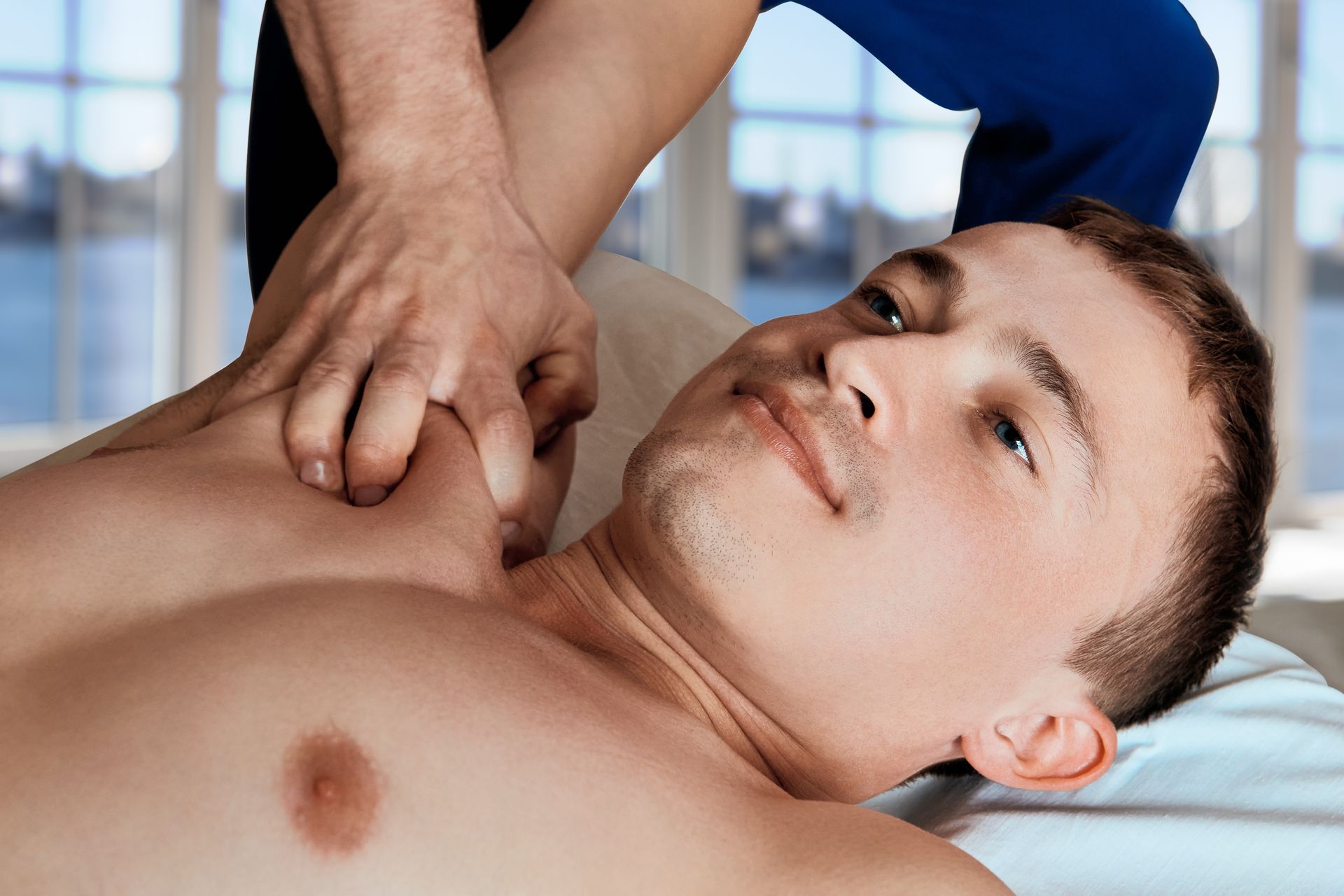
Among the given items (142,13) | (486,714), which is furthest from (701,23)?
(142,13)

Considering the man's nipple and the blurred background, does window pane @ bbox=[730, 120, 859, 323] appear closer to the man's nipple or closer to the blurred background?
the blurred background

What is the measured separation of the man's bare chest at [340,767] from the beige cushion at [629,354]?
24.8 inches

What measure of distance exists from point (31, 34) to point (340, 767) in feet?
13.0

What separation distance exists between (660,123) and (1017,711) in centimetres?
87

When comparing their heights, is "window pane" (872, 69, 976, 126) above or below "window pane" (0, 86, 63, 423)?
above

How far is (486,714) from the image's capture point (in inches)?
32.6

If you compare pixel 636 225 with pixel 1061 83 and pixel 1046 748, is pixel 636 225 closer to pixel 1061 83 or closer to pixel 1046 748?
pixel 1061 83

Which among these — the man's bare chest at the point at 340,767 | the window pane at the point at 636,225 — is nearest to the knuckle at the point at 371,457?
the man's bare chest at the point at 340,767

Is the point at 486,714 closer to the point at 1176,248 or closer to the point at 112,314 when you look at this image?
the point at 1176,248

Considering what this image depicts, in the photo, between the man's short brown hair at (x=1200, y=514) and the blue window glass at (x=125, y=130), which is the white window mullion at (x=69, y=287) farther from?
the man's short brown hair at (x=1200, y=514)

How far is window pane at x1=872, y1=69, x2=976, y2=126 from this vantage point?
16.1 ft

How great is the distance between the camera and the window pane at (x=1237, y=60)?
503 cm

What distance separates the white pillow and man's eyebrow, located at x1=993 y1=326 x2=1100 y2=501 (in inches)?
13.7

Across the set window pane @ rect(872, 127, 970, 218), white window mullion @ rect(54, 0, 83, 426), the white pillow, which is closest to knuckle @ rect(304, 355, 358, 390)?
the white pillow
